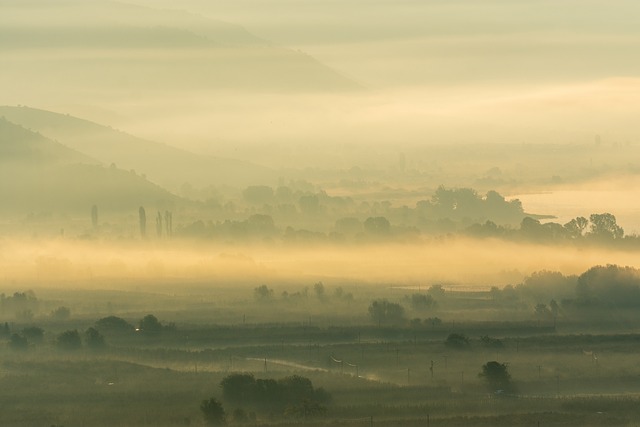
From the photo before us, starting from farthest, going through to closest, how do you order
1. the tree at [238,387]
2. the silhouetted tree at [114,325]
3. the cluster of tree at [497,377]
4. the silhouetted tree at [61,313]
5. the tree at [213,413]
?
the silhouetted tree at [61,313], the silhouetted tree at [114,325], the cluster of tree at [497,377], the tree at [238,387], the tree at [213,413]

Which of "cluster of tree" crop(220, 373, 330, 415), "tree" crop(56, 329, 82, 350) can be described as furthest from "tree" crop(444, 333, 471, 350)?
"tree" crop(56, 329, 82, 350)

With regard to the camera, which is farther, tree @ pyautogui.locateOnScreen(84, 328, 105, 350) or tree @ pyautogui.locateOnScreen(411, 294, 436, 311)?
tree @ pyautogui.locateOnScreen(411, 294, 436, 311)

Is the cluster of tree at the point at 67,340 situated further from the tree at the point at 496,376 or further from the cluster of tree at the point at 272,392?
the tree at the point at 496,376

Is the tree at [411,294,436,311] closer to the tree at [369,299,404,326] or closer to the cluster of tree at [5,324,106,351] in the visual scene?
the tree at [369,299,404,326]

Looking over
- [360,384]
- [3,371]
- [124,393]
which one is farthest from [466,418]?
[3,371]

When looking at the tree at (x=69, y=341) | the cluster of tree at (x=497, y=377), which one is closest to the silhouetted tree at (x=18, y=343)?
the tree at (x=69, y=341)

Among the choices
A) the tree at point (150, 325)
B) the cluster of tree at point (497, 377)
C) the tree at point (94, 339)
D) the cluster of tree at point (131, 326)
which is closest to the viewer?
the cluster of tree at point (497, 377)
